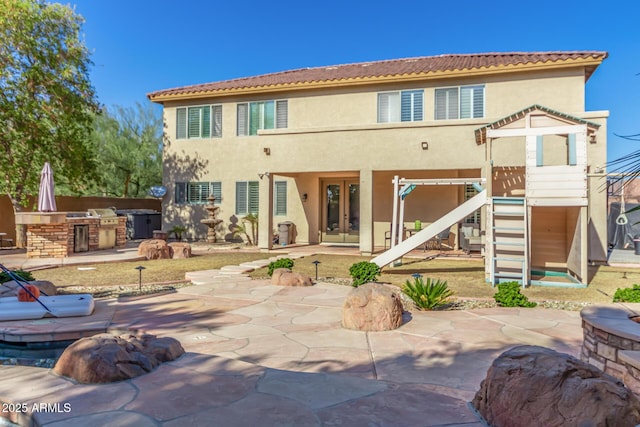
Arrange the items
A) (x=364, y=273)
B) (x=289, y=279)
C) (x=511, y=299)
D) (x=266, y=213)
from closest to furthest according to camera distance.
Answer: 1. (x=511, y=299)
2. (x=364, y=273)
3. (x=289, y=279)
4. (x=266, y=213)

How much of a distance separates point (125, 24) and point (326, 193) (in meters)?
13.7

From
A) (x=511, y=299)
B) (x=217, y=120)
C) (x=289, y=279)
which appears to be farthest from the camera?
(x=217, y=120)

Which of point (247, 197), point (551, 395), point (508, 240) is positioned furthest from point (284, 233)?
point (551, 395)

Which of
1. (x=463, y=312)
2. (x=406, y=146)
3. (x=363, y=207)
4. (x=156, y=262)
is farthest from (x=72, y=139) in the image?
(x=463, y=312)

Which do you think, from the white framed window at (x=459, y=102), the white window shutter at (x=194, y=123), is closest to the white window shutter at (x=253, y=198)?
the white window shutter at (x=194, y=123)

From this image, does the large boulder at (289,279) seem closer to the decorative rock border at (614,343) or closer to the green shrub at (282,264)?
the green shrub at (282,264)

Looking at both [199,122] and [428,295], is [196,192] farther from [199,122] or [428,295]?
[428,295]

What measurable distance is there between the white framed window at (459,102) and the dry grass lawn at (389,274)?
5.50 metres

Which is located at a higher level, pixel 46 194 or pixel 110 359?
pixel 46 194

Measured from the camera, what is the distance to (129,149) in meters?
27.0

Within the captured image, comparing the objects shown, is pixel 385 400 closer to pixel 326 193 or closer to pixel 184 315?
pixel 184 315

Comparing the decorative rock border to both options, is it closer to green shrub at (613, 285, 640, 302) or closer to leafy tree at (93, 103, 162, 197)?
green shrub at (613, 285, 640, 302)

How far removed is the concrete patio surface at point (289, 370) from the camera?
10.0ft

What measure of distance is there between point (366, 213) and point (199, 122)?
32.0 feet
